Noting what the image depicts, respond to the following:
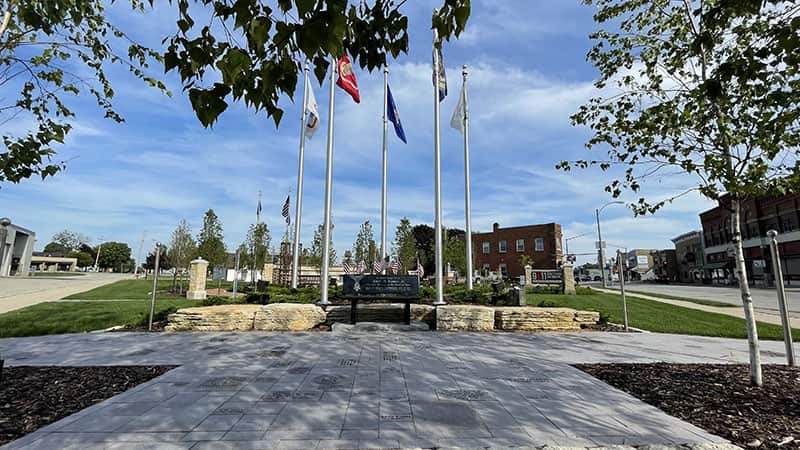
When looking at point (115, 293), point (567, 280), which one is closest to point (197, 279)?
point (115, 293)

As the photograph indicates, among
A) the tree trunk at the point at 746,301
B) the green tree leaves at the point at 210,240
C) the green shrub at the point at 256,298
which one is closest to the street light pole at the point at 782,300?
the tree trunk at the point at 746,301

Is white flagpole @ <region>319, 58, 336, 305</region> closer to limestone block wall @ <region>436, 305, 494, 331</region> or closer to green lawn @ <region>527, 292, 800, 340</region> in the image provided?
limestone block wall @ <region>436, 305, 494, 331</region>

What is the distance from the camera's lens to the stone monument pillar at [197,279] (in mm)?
18781

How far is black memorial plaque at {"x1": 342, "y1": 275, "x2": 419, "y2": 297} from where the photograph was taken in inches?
417

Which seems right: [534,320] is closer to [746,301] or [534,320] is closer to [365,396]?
[746,301]

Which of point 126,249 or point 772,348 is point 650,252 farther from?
point 126,249

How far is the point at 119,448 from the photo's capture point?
3.36 meters

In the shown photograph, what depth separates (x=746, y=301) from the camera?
521cm

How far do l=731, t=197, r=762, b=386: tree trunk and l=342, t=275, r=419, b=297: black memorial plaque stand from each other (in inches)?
272

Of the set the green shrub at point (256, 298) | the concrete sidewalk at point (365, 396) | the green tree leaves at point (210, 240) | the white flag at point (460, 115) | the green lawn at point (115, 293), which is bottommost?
the concrete sidewalk at point (365, 396)

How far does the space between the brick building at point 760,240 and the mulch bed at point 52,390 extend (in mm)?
40482

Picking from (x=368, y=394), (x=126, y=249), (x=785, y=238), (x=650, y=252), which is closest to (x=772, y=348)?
(x=368, y=394)

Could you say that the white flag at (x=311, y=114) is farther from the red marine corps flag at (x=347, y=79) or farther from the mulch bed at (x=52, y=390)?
the mulch bed at (x=52, y=390)

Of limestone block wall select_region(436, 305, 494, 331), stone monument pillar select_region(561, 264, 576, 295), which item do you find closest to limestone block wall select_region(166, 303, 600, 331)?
limestone block wall select_region(436, 305, 494, 331)
